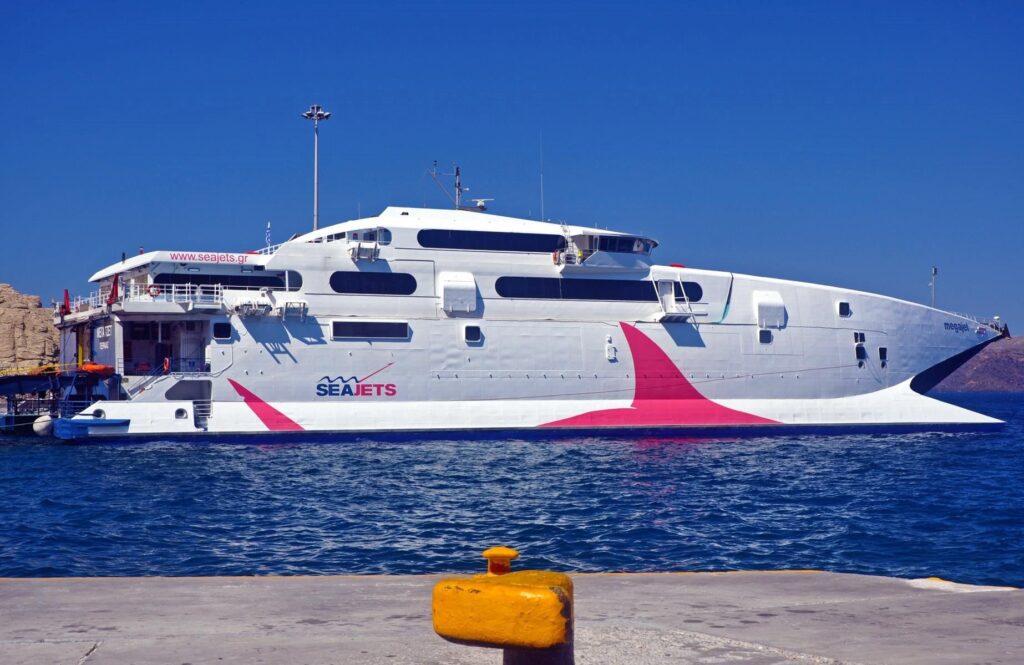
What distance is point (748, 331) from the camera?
31.5 metres

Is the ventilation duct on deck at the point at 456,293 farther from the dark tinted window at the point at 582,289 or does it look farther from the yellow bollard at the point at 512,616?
the yellow bollard at the point at 512,616

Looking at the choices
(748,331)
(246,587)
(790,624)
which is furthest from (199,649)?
(748,331)

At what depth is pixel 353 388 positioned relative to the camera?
2784cm

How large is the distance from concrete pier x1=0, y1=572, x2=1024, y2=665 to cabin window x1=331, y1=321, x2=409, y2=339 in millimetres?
20634

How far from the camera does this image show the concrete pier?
5.38 meters

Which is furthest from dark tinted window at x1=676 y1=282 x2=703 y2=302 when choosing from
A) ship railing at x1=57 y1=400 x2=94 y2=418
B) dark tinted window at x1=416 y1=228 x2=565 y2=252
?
ship railing at x1=57 y1=400 x2=94 y2=418

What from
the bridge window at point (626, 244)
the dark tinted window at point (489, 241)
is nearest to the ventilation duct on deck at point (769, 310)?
the bridge window at point (626, 244)

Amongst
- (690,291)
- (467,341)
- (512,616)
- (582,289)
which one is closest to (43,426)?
(467,341)

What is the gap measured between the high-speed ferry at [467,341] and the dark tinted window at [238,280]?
0.05 metres

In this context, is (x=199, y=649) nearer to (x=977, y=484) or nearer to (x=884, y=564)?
(x=884, y=564)

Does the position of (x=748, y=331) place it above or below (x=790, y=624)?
above

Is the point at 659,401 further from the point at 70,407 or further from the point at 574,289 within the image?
the point at 70,407

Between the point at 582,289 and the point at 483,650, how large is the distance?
25472 millimetres

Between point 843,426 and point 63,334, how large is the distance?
82.3ft
